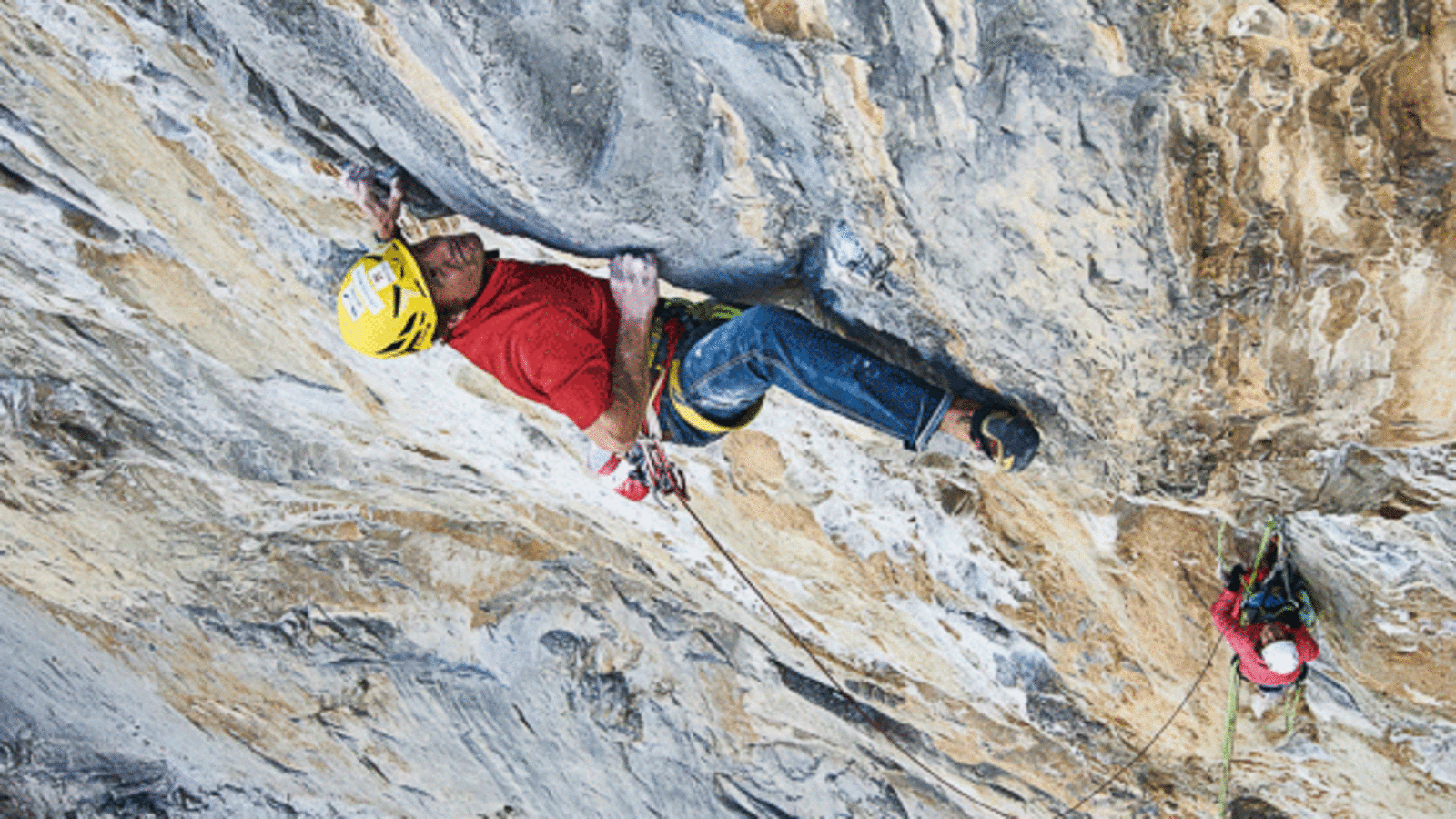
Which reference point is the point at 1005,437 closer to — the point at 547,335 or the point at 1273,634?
the point at 1273,634

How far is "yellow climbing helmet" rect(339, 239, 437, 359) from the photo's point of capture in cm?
287

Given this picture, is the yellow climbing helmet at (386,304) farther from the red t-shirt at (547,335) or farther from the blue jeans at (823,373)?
the blue jeans at (823,373)

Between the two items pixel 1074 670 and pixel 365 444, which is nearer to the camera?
pixel 1074 670

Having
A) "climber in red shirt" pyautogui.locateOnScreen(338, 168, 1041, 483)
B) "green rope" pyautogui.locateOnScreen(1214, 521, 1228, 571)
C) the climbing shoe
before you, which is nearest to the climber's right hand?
"climber in red shirt" pyautogui.locateOnScreen(338, 168, 1041, 483)

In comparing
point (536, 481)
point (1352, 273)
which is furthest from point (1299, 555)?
point (536, 481)

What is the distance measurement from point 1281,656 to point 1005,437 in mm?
1134

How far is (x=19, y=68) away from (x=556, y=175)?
7.00 feet

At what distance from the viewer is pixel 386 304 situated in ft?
9.37

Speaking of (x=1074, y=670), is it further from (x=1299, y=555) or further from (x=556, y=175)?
(x=556, y=175)

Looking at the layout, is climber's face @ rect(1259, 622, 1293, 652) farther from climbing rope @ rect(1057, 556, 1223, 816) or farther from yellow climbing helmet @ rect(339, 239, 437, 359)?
yellow climbing helmet @ rect(339, 239, 437, 359)

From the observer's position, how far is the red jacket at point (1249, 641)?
2.97 meters

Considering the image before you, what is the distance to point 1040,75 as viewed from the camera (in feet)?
6.59

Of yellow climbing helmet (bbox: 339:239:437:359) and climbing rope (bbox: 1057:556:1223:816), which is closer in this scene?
yellow climbing helmet (bbox: 339:239:437:359)

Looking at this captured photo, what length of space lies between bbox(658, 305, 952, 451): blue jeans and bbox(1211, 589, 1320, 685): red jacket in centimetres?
116
